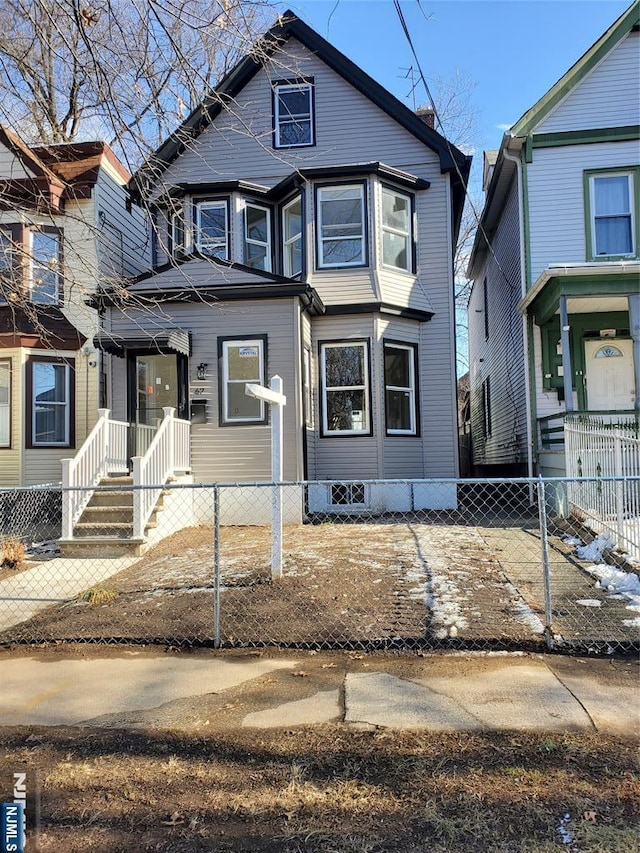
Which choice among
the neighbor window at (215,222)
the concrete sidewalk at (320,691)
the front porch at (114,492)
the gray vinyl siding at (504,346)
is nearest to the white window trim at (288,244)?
the neighbor window at (215,222)

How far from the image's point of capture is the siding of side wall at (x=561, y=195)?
39.4ft

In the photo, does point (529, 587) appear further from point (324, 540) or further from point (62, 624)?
point (62, 624)

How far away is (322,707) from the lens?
3.67m

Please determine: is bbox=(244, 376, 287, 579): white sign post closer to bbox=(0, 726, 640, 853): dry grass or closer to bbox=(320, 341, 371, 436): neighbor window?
bbox=(0, 726, 640, 853): dry grass

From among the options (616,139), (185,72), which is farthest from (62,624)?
(616,139)

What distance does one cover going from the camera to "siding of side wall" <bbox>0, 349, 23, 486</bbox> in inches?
476

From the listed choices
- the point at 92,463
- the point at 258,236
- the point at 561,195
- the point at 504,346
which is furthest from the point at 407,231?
the point at 92,463

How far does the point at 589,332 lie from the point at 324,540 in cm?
750

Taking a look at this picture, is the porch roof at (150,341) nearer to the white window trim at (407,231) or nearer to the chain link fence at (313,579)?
the chain link fence at (313,579)

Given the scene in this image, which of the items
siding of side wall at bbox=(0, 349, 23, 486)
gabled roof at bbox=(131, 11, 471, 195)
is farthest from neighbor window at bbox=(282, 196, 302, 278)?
siding of side wall at bbox=(0, 349, 23, 486)

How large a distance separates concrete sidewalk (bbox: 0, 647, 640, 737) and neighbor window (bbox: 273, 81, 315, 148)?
1213 cm

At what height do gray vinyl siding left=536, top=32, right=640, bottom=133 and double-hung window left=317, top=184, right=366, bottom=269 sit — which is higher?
gray vinyl siding left=536, top=32, right=640, bottom=133
